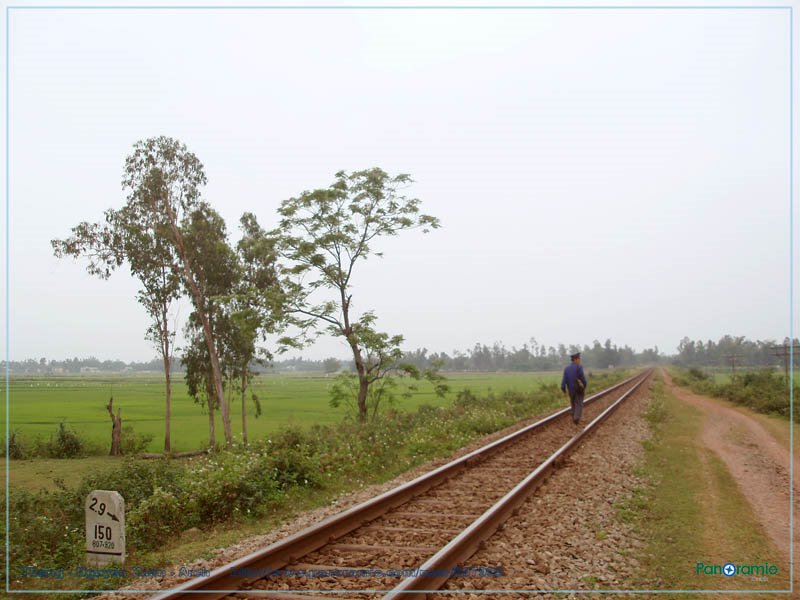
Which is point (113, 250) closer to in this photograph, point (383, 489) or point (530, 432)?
point (530, 432)

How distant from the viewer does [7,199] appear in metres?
6.49

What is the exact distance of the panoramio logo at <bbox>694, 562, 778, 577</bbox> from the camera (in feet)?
17.0

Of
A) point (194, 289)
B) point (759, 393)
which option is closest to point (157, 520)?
point (194, 289)

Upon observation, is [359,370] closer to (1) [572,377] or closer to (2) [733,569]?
(1) [572,377]

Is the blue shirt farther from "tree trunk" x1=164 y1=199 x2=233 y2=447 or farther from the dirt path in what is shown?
"tree trunk" x1=164 y1=199 x2=233 y2=447

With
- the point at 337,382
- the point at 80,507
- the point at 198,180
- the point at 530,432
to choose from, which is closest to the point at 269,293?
the point at 337,382

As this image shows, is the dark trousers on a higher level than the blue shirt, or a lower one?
lower

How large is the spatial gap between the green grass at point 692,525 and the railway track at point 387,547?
1480 millimetres

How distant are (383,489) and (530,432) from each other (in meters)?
7.15

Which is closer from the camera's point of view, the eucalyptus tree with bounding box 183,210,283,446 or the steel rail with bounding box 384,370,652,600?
the steel rail with bounding box 384,370,652,600

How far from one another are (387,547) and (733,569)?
9.94ft

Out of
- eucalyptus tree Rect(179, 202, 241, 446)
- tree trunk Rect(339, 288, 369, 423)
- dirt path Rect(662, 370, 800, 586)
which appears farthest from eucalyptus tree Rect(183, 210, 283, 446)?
dirt path Rect(662, 370, 800, 586)

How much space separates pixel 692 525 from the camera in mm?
6652

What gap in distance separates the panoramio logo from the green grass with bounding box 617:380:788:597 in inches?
2.4
